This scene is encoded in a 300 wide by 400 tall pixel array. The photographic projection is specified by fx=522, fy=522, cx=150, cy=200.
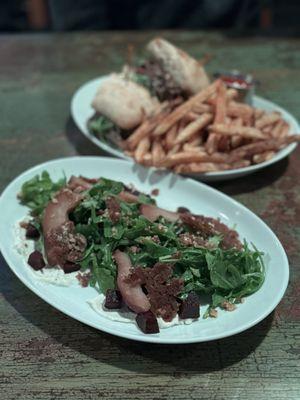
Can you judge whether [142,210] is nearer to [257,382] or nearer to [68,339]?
[68,339]

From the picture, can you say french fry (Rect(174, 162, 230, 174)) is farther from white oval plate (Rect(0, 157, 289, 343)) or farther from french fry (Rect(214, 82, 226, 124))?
french fry (Rect(214, 82, 226, 124))

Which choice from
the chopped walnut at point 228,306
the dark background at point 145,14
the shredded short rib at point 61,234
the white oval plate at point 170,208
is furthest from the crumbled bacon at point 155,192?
the dark background at point 145,14

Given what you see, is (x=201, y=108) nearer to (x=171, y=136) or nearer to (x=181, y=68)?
(x=171, y=136)

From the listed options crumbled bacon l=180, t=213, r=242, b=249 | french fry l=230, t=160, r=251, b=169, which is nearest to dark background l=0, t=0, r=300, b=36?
french fry l=230, t=160, r=251, b=169

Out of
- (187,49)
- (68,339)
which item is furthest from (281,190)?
(187,49)

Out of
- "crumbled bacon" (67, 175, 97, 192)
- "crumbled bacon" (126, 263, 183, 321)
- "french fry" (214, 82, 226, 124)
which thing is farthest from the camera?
"french fry" (214, 82, 226, 124)

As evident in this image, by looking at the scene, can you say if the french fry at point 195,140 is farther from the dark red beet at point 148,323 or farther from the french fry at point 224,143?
the dark red beet at point 148,323

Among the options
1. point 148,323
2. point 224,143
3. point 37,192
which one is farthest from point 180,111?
point 148,323
